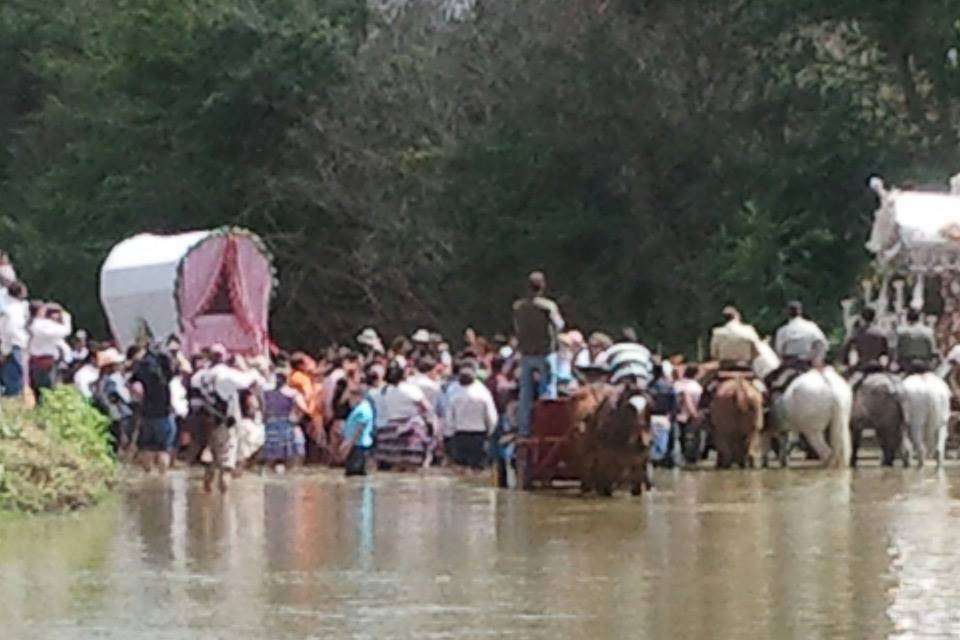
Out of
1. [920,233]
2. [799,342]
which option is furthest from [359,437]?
[920,233]

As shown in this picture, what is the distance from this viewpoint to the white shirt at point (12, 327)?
2673 cm

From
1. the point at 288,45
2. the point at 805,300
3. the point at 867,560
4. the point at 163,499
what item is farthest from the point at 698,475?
the point at 288,45

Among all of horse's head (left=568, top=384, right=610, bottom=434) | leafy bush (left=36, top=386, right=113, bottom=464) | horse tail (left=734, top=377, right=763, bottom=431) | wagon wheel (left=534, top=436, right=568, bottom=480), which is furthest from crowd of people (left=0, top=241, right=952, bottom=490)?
horse's head (left=568, top=384, right=610, bottom=434)

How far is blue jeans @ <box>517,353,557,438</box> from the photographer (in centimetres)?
2492

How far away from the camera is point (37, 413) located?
77.8ft

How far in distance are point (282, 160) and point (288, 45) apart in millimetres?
2455

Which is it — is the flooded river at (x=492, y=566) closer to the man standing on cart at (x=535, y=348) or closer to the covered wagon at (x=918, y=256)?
the man standing on cart at (x=535, y=348)

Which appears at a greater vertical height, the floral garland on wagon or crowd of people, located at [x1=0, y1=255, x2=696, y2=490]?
the floral garland on wagon

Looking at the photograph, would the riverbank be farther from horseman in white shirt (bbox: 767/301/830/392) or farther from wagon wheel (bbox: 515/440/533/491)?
horseman in white shirt (bbox: 767/301/830/392)

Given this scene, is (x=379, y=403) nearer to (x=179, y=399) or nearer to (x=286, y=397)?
(x=286, y=397)

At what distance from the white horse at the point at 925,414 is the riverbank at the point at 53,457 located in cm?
970

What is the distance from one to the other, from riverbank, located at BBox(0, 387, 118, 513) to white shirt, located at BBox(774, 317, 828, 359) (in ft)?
31.6

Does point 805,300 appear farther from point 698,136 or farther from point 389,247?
point 389,247

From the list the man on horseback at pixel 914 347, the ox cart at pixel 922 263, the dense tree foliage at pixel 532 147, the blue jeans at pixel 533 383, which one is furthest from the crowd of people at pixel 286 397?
the dense tree foliage at pixel 532 147
